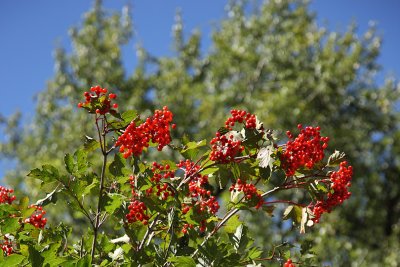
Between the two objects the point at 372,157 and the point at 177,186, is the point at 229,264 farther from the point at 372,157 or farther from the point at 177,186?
the point at 372,157

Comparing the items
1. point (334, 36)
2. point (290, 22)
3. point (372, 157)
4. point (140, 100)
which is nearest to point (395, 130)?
point (372, 157)

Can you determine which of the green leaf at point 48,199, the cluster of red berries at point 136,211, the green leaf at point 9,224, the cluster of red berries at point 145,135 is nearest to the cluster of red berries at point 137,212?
the cluster of red berries at point 136,211

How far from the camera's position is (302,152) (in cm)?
307

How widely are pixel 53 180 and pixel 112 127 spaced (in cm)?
50

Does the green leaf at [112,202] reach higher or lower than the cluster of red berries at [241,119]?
lower

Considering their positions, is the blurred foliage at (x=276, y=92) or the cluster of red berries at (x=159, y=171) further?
the blurred foliage at (x=276, y=92)

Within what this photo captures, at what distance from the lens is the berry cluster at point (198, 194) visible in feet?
10.7

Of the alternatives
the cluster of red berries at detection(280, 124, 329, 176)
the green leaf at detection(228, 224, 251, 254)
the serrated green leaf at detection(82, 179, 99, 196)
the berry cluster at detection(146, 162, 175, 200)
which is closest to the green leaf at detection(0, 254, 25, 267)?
the serrated green leaf at detection(82, 179, 99, 196)

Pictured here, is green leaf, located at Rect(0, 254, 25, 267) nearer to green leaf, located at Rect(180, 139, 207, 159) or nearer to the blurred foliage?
green leaf, located at Rect(180, 139, 207, 159)

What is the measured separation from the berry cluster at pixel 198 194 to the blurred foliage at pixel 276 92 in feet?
41.2

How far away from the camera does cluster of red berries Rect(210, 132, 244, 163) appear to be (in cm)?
303

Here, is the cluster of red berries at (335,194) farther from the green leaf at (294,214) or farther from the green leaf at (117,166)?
the green leaf at (117,166)

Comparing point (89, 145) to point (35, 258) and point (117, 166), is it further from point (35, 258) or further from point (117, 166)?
point (35, 258)

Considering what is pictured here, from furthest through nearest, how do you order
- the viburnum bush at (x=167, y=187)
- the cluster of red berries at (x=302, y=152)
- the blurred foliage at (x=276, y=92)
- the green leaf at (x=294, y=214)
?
the blurred foliage at (x=276, y=92)
the green leaf at (x=294, y=214)
the cluster of red berries at (x=302, y=152)
the viburnum bush at (x=167, y=187)
